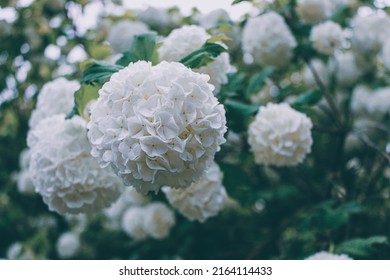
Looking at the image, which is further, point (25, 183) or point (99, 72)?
point (25, 183)

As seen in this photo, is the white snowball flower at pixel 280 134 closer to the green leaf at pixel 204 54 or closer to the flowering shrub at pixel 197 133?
the flowering shrub at pixel 197 133

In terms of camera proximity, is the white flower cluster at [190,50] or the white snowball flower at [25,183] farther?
the white snowball flower at [25,183]

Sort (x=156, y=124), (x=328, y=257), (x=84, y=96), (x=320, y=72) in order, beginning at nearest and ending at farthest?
1. (x=156, y=124)
2. (x=84, y=96)
3. (x=328, y=257)
4. (x=320, y=72)

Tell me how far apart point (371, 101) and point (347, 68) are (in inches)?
10.1

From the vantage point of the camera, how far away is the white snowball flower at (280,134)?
1.60 m

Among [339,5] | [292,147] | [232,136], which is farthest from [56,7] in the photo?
[292,147]

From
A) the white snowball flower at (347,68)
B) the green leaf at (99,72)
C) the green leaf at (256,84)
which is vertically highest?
the green leaf at (99,72)

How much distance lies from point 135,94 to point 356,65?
1.96m

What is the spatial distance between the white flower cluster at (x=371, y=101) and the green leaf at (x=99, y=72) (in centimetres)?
173

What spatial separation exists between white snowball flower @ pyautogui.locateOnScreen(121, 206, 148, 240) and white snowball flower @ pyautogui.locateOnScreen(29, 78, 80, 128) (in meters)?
0.79

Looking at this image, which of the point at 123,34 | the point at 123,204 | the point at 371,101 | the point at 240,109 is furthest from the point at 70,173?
the point at 371,101

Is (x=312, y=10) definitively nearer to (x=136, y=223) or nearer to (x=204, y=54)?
(x=204, y=54)

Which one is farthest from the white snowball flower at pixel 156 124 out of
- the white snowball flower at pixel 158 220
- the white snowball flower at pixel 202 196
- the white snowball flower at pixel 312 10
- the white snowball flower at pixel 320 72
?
the white snowball flower at pixel 320 72

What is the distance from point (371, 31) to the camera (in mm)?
2377
